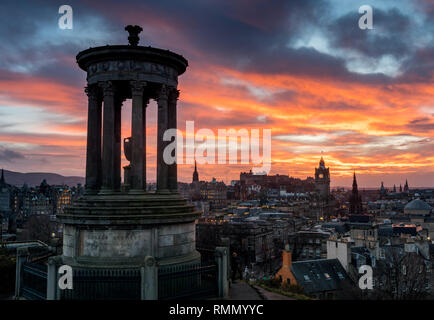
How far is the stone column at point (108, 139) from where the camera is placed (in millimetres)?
19703

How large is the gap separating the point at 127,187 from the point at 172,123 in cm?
432

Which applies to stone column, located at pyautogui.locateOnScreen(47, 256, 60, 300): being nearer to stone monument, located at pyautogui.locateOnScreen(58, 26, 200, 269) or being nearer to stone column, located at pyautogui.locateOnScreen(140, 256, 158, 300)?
stone monument, located at pyautogui.locateOnScreen(58, 26, 200, 269)

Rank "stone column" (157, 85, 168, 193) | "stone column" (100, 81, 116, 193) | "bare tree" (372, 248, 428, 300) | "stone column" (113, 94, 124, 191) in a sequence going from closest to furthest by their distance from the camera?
"stone column" (100, 81, 116, 193) → "stone column" (157, 85, 168, 193) → "stone column" (113, 94, 124, 191) → "bare tree" (372, 248, 428, 300)

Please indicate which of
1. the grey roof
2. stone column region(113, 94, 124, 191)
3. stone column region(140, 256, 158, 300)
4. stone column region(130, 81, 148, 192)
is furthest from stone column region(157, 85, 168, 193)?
the grey roof

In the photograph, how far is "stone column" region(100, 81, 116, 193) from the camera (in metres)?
19.7

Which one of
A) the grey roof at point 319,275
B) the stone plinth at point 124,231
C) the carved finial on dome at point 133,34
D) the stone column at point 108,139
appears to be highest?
the carved finial on dome at point 133,34

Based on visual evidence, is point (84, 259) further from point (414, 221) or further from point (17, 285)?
point (414, 221)

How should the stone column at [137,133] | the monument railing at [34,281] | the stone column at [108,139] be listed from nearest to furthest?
the monument railing at [34,281] → the stone column at [137,133] → the stone column at [108,139]

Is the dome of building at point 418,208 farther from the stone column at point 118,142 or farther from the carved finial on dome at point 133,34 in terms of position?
the carved finial on dome at point 133,34

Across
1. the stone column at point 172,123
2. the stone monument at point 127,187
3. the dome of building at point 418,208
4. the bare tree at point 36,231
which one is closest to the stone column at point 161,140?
the stone monument at point 127,187

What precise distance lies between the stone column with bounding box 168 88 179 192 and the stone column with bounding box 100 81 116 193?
3.09 metres

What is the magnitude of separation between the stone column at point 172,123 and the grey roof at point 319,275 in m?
36.0
